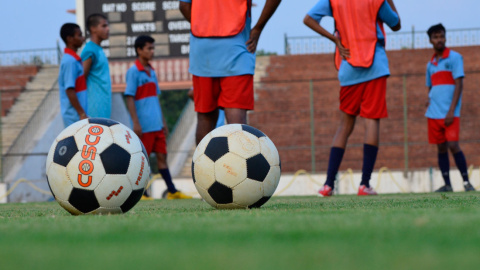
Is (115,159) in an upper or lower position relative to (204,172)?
upper

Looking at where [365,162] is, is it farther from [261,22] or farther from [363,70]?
[261,22]

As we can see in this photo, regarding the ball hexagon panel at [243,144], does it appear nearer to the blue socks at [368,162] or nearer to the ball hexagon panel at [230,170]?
the ball hexagon panel at [230,170]

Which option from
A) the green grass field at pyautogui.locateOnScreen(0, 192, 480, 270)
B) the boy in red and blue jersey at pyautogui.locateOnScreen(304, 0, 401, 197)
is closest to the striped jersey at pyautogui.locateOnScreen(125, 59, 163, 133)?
the boy in red and blue jersey at pyautogui.locateOnScreen(304, 0, 401, 197)

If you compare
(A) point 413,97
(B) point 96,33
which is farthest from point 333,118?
(B) point 96,33

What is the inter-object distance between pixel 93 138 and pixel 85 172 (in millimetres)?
195

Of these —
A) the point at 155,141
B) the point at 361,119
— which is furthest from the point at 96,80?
the point at 361,119

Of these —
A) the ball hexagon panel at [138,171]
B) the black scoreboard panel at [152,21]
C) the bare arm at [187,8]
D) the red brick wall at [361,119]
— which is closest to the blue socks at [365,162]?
the bare arm at [187,8]

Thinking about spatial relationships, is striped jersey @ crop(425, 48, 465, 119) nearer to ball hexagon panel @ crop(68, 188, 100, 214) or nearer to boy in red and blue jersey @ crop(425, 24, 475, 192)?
boy in red and blue jersey @ crop(425, 24, 475, 192)

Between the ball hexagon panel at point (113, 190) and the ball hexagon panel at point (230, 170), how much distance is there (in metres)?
0.55

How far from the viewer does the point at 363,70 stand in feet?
21.9

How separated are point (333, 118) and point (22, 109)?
1106 centimetres

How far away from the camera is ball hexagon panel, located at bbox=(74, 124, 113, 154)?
3.66 metres

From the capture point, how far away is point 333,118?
22.8m

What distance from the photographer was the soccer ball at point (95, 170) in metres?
3.63
